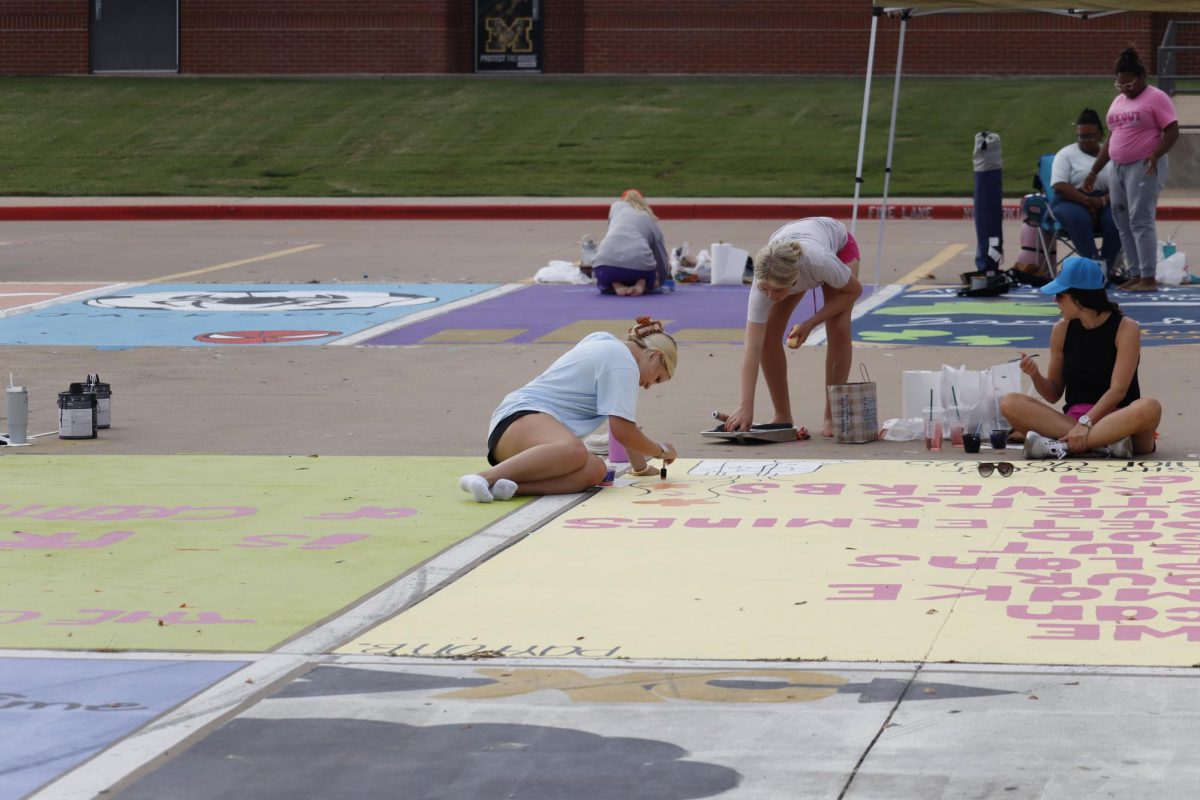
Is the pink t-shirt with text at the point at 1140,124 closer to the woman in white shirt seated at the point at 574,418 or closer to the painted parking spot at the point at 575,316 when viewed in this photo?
the painted parking spot at the point at 575,316

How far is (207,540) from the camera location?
8.05 meters

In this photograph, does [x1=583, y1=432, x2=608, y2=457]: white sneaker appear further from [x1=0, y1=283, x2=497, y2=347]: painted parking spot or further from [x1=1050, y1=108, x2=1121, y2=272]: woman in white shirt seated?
[x1=1050, y1=108, x2=1121, y2=272]: woman in white shirt seated

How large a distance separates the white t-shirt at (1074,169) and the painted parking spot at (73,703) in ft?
41.7

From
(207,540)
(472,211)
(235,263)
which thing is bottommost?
(207,540)

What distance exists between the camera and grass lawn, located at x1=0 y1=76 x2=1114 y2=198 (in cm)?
2838

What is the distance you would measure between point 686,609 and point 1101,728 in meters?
1.89

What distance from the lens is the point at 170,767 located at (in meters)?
5.04

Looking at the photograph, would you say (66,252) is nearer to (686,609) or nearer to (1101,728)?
(686,609)

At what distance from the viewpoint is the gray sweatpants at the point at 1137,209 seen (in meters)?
16.6

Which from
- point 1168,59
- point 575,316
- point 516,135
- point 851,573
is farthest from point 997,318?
point 1168,59

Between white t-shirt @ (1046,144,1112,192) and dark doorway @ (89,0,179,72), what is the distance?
23.0 m

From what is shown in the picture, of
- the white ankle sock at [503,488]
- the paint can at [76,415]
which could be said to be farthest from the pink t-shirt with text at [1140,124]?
the paint can at [76,415]

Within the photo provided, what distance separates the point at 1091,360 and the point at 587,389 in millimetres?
2679

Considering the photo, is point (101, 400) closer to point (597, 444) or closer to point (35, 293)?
point (597, 444)
